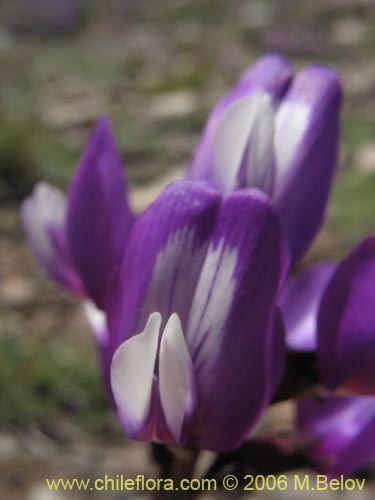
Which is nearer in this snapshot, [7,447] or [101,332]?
[101,332]

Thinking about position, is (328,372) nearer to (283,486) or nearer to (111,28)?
(283,486)

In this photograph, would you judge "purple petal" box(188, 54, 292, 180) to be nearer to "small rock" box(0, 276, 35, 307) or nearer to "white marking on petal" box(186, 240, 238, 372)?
"white marking on petal" box(186, 240, 238, 372)

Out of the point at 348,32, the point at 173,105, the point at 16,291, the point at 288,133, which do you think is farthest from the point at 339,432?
the point at 348,32

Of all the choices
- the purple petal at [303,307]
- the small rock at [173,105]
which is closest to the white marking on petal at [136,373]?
the purple petal at [303,307]

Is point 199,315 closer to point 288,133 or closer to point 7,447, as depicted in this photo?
point 288,133

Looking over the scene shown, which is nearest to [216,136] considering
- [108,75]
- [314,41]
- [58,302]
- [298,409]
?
[298,409]

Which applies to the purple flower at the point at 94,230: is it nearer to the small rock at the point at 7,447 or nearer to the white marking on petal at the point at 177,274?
the white marking on petal at the point at 177,274
